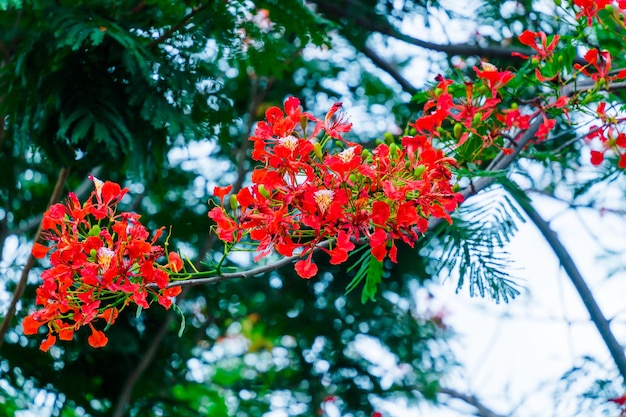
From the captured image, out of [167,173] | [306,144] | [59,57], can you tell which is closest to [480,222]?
[306,144]

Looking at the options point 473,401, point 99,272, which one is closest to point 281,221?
point 99,272

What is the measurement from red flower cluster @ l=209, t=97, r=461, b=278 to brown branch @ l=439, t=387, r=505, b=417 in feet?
9.82

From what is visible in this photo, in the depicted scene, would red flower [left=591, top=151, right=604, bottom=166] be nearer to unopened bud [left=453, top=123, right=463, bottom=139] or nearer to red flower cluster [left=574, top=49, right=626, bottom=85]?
red flower cluster [left=574, top=49, right=626, bottom=85]

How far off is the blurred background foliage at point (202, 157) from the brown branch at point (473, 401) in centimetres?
10

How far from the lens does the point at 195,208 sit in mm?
4355

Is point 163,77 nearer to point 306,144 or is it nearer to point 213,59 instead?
point 213,59

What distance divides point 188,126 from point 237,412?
2.28m

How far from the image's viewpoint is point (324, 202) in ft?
5.10

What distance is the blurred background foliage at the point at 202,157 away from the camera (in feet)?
8.30

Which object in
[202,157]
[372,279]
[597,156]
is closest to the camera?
[372,279]

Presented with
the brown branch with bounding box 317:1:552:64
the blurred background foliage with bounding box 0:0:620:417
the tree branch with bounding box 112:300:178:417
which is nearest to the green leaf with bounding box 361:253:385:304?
the blurred background foliage with bounding box 0:0:620:417

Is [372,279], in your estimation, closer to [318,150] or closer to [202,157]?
[318,150]

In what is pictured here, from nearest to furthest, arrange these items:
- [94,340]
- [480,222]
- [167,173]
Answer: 1. [94,340]
2. [480,222]
3. [167,173]

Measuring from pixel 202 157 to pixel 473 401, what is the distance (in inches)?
74.0
